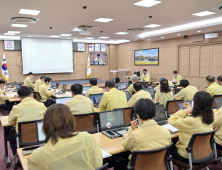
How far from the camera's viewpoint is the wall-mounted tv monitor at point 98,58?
14351 mm

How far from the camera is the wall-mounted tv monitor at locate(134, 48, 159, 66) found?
12258 mm

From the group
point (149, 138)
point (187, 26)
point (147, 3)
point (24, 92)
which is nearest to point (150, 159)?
point (149, 138)

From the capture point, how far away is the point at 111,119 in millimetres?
2756

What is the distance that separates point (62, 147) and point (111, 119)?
1449 millimetres

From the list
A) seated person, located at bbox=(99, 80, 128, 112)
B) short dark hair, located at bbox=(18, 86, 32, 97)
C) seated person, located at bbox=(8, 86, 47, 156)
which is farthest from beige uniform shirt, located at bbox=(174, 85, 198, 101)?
short dark hair, located at bbox=(18, 86, 32, 97)

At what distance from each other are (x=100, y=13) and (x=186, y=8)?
2.70 metres

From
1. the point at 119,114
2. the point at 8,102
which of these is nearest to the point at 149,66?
the point at 8,102

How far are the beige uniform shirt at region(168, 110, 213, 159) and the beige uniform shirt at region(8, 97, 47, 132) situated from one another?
6.41ft

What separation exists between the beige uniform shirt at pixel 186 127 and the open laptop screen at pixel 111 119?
2.53 feet

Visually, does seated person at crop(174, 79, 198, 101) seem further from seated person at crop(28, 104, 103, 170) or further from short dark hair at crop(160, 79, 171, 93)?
seated person at crop(28, 104, 103, 170)

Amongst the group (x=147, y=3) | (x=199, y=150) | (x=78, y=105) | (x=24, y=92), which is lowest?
(x=199, y=150)

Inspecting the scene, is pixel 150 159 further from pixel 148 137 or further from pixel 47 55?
pixel 47 55

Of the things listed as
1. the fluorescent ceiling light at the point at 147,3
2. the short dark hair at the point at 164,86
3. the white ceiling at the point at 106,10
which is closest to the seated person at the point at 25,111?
the short dark hair at the point at 164,86

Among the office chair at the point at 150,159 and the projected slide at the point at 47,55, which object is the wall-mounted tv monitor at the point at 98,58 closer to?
the projected slide at the point at 47,55
